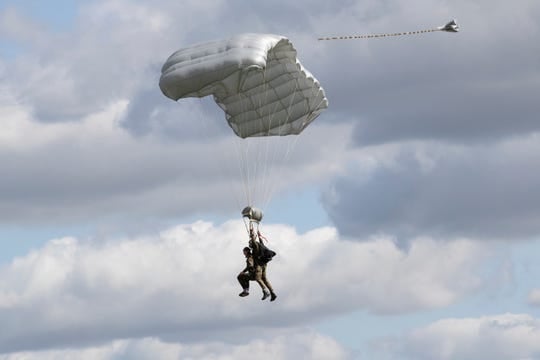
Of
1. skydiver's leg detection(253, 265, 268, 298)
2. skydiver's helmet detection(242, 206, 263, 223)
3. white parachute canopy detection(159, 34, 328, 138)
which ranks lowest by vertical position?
skydiver's leg detection(253, 265, 268, 298)

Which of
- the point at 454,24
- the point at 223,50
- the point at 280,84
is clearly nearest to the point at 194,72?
the point at 223,50

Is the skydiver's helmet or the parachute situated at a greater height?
Result: the parachute

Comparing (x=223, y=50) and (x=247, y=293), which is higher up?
(x=223, y=50)

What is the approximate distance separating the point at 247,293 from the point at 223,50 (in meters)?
9.31

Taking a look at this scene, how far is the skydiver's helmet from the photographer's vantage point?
66.8 meters

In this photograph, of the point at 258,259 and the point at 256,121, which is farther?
the point at 256,121

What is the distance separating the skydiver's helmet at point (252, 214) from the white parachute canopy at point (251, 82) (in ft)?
14.9

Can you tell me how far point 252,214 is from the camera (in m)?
66.8

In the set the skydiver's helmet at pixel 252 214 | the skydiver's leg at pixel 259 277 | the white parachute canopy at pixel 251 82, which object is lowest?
the skydiver's leg at pixel 259 277

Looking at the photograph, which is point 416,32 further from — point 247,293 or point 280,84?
point 247,293

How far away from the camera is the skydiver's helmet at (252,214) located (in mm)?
66812

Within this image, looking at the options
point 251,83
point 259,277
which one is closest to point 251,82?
point 251,83

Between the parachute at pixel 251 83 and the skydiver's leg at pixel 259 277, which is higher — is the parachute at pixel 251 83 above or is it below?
above

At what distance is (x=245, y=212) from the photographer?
6688 cm
